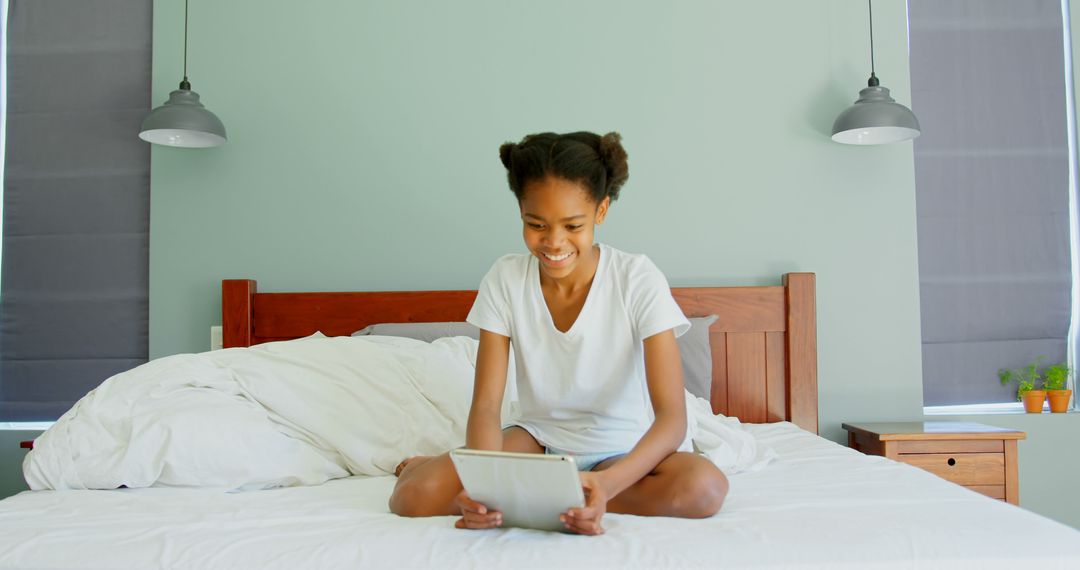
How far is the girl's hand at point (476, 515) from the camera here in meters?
1.30

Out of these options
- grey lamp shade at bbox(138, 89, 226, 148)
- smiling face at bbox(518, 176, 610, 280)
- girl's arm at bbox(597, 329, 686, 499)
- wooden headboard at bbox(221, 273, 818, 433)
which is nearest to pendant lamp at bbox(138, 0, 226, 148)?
grey lamp shade at bbox(138, 89, 226, 148)

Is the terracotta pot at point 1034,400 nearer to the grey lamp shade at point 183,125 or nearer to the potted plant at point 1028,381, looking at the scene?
the potted plant at point 1028,381

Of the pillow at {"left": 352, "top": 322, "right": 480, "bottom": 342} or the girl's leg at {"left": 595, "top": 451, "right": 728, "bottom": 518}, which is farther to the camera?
the pillow at {"left": 352, "top": 322, "right": 480, "bottom": 342}

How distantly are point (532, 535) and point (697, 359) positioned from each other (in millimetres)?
1397

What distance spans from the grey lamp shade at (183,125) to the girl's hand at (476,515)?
72.3 inches

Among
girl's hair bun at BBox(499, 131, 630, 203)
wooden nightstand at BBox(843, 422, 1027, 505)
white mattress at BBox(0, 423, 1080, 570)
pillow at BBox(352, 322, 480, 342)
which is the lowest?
wooden nightstand at BBox(843, 422, 1027, 505)

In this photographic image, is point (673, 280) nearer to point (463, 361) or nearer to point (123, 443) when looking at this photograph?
point (463, 361)

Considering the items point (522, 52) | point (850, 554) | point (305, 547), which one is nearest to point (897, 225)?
point (522, 52)

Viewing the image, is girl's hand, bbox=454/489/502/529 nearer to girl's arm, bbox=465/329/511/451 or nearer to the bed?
the bed

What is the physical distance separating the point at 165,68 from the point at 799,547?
2704mm

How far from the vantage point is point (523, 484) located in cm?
121

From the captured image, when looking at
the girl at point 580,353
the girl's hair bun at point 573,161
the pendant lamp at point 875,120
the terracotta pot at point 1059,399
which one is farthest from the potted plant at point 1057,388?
the girl's hair bun at point 573,161

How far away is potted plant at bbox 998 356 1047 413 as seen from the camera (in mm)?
2941

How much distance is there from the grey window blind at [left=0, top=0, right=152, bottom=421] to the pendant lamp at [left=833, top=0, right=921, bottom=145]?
2432mm
